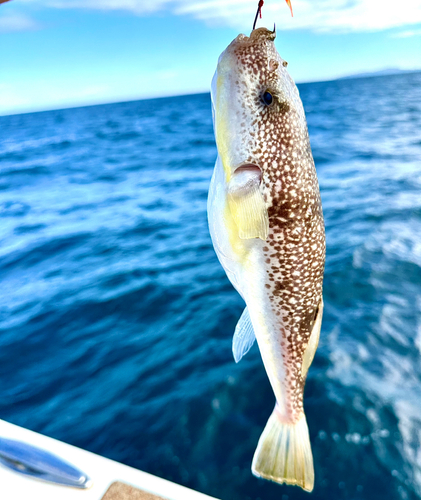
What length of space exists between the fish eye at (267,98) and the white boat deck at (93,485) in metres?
2.19

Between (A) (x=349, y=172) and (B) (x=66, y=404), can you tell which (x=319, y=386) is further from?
(A) (x=349, y=172)

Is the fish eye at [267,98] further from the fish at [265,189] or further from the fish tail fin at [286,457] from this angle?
the fish tail fin at [286,457]

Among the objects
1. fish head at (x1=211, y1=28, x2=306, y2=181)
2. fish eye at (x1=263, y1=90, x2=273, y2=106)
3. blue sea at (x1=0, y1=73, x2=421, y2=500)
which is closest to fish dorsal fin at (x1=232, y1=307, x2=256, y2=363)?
fish head at (x1=211, y1=28, x2=306, y2=181)

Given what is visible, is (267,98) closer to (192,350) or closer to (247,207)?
(247,207)

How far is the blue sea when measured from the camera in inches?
157

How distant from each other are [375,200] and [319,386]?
698cm

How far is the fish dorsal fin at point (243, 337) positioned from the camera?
163 cm

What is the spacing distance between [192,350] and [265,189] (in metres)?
4.37

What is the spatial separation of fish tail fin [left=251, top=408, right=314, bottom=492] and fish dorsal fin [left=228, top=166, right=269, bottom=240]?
0.80 meters

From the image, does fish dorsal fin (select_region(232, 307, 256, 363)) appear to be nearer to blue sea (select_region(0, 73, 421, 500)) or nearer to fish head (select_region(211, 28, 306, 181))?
fish head (select_region(211, 28, 306, 181))

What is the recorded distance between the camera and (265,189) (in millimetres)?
1311

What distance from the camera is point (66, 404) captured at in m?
4.84

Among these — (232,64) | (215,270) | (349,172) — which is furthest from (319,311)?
(349,172)

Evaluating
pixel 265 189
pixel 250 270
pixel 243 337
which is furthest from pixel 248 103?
pixel 243 337
